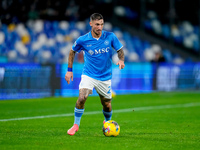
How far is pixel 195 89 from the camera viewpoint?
23.1 m

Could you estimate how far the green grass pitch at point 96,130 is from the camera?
23.4ft

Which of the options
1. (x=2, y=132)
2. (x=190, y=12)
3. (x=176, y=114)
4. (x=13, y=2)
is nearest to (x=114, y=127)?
(x=2, y=132)

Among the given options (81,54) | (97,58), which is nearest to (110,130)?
(97,58)

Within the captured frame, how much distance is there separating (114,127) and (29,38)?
17.0 meters

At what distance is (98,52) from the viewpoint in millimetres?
8539

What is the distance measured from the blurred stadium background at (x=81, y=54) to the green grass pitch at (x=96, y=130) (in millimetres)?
4878

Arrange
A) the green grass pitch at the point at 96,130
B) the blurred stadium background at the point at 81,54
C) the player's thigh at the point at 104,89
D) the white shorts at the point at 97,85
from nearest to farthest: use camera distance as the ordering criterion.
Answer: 1. the green grass pitch at the point at 96,130
2. the white shorts at the point at 97,85
3. the player's thigh at the point at 104,89
4. the blurred stadium background at the point at 81,54

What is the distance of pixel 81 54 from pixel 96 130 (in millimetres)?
14732

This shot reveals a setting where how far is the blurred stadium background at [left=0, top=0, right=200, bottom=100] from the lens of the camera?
18.8 meters

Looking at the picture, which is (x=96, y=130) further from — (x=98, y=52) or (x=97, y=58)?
(x=98, y=52)

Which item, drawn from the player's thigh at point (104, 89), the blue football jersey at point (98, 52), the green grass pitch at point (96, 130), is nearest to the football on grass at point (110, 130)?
the green grass pitch at point (96, 130)

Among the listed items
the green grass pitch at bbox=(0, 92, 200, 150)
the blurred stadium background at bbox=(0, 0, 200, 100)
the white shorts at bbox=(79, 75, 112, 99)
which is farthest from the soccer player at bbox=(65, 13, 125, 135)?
the blurred stadium background at bbox=(0, 0, 200, 100)

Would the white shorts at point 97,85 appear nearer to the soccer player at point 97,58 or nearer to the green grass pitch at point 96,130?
the soccer player at point 97,58

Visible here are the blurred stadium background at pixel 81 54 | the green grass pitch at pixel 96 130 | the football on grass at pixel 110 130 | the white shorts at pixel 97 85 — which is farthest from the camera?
the blurred stadium background at pixel 81 54
